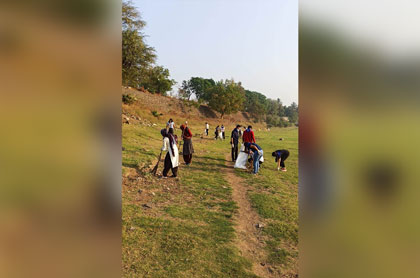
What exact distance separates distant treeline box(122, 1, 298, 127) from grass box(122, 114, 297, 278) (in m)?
3.24

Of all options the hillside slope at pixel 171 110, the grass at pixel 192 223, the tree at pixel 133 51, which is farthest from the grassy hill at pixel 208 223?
the hillside slope at pixel 171 110

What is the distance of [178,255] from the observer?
438cm

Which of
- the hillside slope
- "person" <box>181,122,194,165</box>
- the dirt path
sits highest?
the hillside slope

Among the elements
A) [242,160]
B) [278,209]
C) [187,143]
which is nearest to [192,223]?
[278,209]

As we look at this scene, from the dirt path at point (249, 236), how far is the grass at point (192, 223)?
0.48ft

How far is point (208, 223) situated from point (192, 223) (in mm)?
362

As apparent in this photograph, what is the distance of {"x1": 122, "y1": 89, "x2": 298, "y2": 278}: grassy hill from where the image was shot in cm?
417

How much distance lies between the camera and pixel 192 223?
5746mm

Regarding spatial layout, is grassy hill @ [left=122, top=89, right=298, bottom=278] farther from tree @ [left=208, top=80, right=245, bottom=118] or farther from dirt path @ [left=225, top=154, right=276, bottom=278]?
tree @ [left=208, top=80, right=245, bottom=118]

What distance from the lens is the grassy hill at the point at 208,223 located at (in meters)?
4.17

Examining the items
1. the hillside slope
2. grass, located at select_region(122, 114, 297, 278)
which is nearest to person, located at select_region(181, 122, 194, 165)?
grass, located at select_region(122, 114, 297, 278)
